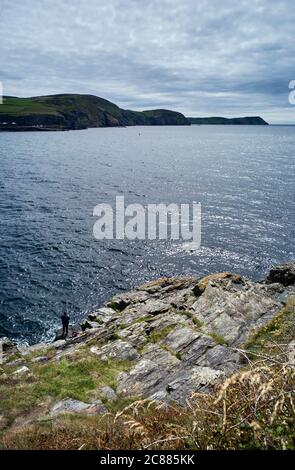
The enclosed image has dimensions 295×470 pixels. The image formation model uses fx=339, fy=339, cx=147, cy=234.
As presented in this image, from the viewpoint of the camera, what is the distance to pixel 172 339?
2209 centimetres

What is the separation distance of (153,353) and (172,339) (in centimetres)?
182

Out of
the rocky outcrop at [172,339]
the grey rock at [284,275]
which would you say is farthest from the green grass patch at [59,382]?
the grey rock at [284,275]

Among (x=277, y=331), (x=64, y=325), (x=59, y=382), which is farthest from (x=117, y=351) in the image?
(x=64, y=325)

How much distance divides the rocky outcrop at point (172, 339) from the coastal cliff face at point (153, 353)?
0.06m

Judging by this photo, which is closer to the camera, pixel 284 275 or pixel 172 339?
pixel 172 339

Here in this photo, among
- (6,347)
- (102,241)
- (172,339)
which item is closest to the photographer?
(172,339)

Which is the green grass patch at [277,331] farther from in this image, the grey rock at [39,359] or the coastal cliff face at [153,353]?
the grey rock at [39,359]

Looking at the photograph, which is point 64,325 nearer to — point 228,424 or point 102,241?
point 102,241

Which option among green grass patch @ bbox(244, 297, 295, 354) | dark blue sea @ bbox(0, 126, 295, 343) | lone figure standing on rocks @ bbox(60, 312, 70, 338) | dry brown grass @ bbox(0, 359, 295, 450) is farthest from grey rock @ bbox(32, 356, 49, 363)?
dry brown grass @ bbox(0, 359, 295, 450)

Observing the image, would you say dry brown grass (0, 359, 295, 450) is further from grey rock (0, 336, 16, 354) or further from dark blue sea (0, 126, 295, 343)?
dark blue sea (0, 126, 295, 343)

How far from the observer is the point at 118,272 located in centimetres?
4409

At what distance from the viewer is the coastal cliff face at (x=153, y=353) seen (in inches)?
617

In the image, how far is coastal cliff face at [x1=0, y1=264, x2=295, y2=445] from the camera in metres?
15.7

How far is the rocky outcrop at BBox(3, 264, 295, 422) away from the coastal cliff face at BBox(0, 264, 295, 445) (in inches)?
2.3
